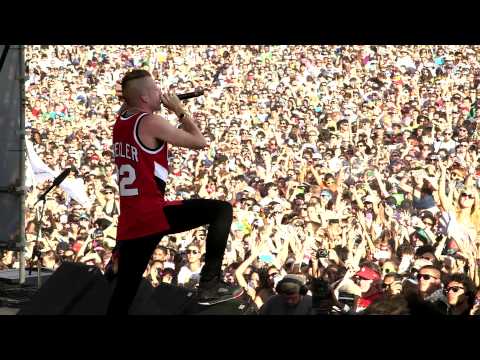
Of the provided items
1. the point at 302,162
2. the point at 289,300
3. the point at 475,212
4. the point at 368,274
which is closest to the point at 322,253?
the point at 368,274

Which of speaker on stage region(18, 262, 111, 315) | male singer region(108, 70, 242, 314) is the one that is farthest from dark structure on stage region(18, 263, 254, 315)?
male singer region(108, 70, 242, 314)

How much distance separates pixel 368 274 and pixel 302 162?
11.4 feet

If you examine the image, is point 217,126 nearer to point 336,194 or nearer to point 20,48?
point 336,194

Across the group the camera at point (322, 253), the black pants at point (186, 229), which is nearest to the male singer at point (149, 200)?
the black pants at point (186, 229)

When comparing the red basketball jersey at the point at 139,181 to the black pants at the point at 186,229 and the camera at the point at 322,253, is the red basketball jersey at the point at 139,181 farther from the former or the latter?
the camera at the point at 322,253

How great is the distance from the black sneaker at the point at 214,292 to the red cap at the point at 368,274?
355 centimetres

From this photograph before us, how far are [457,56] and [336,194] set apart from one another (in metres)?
4.39

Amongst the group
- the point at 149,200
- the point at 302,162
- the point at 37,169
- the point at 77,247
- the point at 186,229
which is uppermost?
the point at 149,200

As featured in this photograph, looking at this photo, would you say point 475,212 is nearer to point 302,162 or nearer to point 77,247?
point 302,162

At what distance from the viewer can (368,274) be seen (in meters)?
6.80

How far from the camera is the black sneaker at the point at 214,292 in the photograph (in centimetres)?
325

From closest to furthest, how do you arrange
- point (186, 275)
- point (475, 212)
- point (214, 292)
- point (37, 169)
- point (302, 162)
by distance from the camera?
point (214, 292) → point (37, 169) → point (186, 275) → point (475, 212) → point (302, 162)

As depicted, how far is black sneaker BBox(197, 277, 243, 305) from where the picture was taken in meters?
3.25

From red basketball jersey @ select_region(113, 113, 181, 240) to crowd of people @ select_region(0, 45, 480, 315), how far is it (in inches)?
62.9
